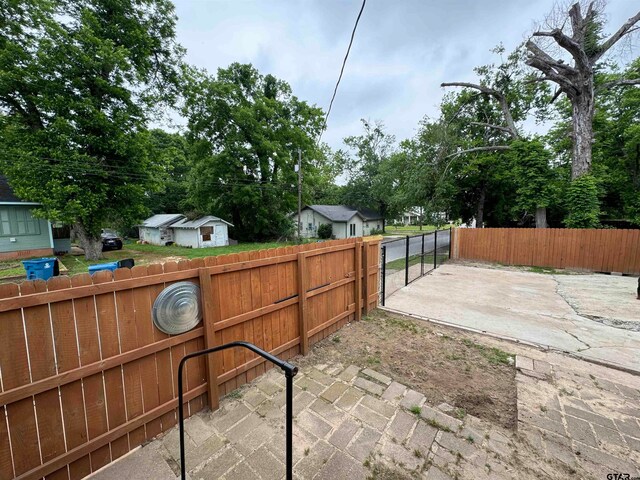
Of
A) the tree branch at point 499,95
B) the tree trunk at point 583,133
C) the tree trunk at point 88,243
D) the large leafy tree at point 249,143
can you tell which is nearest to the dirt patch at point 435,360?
the tree trunk at point 583,133

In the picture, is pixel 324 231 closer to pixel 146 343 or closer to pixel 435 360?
pixel 435 360

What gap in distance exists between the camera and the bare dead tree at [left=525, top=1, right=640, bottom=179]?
998cm

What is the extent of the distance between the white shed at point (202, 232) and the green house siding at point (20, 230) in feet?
25.0

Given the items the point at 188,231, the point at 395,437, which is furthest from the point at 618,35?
the point at 188,231

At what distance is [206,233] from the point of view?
782 inches

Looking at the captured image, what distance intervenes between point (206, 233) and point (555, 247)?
68.2 ft

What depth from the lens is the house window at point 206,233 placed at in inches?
773

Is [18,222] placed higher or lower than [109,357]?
higher

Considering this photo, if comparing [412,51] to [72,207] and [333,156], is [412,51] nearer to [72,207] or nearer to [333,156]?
[72,207]

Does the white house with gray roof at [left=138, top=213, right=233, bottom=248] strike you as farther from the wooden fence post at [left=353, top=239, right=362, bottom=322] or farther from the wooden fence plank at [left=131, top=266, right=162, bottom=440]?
the wooden fence plank at [left=131, top=266, right=162, bottom=440]

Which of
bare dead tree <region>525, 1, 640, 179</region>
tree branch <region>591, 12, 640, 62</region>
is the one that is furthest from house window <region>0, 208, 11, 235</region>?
tree branch <region>591, 12, 640, 62</region>

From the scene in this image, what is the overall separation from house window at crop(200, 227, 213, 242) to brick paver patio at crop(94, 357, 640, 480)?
18933 mm

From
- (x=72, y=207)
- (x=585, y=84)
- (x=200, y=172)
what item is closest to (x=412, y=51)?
(x=585, y=84)

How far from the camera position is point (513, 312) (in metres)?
5.14
